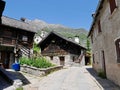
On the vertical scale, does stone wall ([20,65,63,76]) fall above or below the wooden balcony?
below

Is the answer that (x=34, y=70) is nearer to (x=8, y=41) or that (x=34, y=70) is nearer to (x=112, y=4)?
(x=8, y=41)

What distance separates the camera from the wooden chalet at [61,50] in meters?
30.7

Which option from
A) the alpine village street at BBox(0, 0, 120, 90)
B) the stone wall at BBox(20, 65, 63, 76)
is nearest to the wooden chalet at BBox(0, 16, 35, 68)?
the alpine village street at BBox(0, 0, 120, 90)

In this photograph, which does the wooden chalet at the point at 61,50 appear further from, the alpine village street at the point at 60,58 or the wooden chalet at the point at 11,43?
the wooden chalet at the point at 11,43

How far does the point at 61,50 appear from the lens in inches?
1234

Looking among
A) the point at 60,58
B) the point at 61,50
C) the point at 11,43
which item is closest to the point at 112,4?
the point at 11,43

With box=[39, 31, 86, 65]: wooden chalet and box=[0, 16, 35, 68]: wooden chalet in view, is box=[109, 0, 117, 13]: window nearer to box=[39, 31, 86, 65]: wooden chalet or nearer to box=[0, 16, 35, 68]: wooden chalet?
box=[0, 16, 35, 68]: wooden chalet

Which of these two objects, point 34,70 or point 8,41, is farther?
point 8,41

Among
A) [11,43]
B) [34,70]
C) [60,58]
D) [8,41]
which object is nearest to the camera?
[34,70]

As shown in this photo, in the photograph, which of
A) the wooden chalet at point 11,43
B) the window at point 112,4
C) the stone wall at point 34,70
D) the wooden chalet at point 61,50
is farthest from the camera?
the wooden chalet at point 61,50

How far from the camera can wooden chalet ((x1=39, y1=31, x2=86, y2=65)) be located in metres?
30.7

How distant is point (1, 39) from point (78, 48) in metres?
15.7

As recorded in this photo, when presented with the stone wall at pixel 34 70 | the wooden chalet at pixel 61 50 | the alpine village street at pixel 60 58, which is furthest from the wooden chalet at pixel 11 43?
the wooden chalet at pixel 61 50

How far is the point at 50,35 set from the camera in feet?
107
